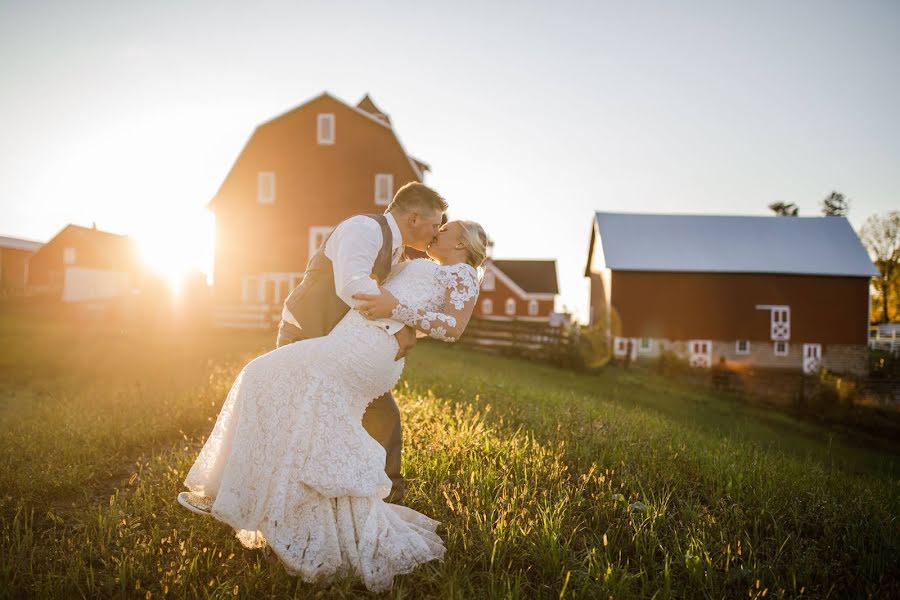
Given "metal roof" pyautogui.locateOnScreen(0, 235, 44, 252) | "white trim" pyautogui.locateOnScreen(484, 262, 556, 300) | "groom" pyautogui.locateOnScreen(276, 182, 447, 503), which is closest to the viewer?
"groom" pyautogui.locateOnScreen(276, 182, 447, 503)

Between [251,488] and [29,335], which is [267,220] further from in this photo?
[251,488]

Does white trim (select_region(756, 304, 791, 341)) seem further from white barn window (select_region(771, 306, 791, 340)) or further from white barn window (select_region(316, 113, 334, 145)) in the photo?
white barn window (select_region(316, 113, 334, 145))

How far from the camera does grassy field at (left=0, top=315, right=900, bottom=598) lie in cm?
344

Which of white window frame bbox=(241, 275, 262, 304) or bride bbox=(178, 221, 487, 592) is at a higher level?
white window frame bbox=(241, 275, 262, 304)

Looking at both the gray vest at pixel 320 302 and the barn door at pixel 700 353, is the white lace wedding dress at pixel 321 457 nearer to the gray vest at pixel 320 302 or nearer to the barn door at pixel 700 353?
the gray vest at pixel 320 302

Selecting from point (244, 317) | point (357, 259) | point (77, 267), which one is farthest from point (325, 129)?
point (357, 259)

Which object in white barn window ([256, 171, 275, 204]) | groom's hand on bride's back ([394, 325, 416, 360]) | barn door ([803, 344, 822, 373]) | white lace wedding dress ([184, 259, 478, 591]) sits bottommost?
barn door ([803, 344, 822, 373])

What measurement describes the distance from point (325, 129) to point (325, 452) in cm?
2505

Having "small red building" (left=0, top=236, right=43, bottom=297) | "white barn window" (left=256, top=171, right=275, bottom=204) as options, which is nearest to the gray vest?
"white barn window" (left=256, top=171, right=275, bottom=204)

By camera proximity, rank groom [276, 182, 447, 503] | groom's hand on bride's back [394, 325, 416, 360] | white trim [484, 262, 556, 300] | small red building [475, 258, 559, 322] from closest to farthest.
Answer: groom [276, 182, 447, 503] → groom's hand on bride's back [394, 325, 416, 360] → small red building [475, 258, 559, 322] → white trim [484, 262, 556, 300]

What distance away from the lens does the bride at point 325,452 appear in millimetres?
3396

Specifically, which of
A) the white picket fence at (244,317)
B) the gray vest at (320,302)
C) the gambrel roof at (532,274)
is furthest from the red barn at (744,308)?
the gray vest at (320,302)

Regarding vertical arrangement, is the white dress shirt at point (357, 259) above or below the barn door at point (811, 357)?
above

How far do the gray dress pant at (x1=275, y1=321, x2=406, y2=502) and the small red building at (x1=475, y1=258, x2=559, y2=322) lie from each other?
138 ft
